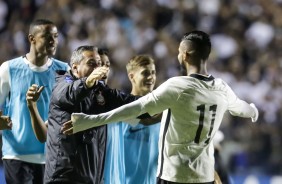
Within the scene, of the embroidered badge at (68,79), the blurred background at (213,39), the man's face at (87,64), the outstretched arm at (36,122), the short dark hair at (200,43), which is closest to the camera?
the short dark hair at (200,43)

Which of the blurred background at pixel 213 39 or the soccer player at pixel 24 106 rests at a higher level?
the blurred background at pixel 213 39

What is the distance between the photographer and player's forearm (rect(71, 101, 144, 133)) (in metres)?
5.31

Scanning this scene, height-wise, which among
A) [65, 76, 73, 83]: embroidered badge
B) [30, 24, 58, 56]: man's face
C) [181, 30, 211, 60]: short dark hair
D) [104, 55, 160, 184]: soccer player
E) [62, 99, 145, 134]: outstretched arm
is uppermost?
[30, 24, 58, 56]: man's face

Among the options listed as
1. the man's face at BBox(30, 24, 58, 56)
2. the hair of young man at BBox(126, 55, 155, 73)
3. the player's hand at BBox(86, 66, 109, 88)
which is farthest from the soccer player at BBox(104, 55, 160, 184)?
the player's hand at BBox(86, 66, 109, 88)

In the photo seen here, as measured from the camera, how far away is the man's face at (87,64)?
6.11 metres

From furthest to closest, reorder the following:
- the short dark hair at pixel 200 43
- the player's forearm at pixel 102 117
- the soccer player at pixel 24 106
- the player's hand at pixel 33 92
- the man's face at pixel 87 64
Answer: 1. the soccer player at pixel 24 106
2. the player's hand at pixel 33 92
3. the man's face at pixel 87 64
4. the short dark hair at pixel 200 43
5. the player's forearm at pixel 102 117

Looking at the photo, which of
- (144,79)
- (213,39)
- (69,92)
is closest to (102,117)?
(69,92)

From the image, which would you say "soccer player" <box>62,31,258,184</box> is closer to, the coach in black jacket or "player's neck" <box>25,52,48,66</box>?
the coach in black jacket

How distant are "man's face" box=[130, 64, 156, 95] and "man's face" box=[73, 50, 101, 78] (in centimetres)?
100

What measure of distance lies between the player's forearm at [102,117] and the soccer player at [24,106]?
1.79 metres

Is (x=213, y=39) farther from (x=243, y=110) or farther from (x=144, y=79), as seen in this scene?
(x=243, y=110)

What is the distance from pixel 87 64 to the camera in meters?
6.12

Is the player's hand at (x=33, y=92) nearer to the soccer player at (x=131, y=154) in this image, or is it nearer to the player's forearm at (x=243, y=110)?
the soccer player at (x=131, y=154)

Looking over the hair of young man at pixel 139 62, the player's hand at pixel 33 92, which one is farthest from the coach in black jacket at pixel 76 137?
the hair of young man at pixel 139 62
